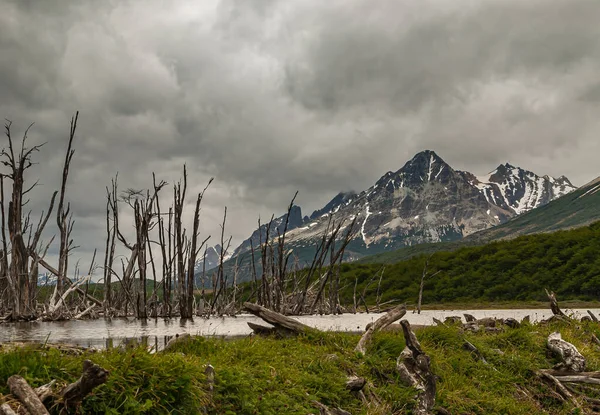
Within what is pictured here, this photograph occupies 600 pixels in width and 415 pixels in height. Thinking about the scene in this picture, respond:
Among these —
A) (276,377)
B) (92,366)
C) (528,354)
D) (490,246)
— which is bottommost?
(528,354)

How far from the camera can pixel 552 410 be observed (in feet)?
35.1

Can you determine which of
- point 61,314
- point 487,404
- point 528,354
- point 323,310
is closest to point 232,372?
point 487,404

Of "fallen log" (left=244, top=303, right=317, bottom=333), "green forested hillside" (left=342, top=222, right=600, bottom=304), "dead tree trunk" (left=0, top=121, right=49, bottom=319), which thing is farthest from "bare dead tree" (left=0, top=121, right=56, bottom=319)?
"green forested hillside" (left=342, top=222, right=600, bottom=304)

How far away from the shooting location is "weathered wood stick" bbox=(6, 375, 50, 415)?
16.0 ft

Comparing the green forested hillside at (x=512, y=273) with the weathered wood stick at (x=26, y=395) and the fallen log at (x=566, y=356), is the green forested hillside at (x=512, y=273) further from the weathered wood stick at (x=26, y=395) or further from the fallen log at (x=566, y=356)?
the weathered wood stick at (x=26, y=395)

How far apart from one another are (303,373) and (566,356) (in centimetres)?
749

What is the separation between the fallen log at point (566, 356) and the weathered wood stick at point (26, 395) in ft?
36.6

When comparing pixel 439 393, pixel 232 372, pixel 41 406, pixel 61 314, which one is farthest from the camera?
pixel 61 314

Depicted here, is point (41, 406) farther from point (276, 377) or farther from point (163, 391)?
point (276, 377)

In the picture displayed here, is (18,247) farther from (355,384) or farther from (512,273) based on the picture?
(512,273)

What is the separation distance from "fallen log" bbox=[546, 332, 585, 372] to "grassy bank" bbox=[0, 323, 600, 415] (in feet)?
1.22

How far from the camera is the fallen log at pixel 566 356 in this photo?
1190cm

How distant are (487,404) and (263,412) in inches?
202

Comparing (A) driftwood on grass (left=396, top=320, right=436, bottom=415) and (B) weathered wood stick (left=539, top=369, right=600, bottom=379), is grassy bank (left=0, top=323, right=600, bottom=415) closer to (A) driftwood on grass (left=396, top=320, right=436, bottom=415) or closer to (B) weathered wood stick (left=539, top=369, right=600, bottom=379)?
(A) driftwood on grass (left=396, top=320, right=436, bottom=415)
